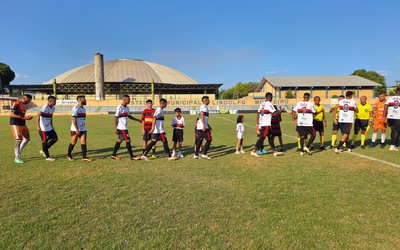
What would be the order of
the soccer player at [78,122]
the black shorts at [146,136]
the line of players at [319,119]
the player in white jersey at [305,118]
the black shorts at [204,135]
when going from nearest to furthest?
the soccer player at [78,122], the black shorts at [204,135], the line of players at [319,119], the player in white jersey at [305,118], the black shorts at [146,136]

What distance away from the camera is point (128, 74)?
67.7 metres

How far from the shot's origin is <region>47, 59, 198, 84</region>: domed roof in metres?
65.6

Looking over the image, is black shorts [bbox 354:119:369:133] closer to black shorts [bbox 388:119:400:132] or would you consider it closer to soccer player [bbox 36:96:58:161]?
black shorts [bbox 388:119:400:132]

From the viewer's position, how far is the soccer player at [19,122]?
23.4ft

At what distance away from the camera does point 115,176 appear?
5785 mm

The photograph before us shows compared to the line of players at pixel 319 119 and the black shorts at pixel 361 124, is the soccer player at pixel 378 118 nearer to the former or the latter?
the line of players at pixel 319 119

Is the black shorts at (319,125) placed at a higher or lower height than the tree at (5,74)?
lower

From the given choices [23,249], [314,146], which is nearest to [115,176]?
[23,249]

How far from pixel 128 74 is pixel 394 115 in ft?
217

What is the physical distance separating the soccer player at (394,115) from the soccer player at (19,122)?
37.2ft

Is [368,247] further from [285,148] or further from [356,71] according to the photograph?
[356,71]

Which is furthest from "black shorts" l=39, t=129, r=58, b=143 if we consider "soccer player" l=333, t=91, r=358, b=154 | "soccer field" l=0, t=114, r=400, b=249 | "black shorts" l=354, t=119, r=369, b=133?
"black shorts" l=354, t=119, r=369, b=133

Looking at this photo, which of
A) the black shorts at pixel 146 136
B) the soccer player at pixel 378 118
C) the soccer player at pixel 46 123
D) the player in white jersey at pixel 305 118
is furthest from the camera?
the soccer player at pixel 378 118

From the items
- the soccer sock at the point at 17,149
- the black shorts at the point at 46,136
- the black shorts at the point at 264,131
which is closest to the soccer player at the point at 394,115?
the black shorts at the point at 264,131
